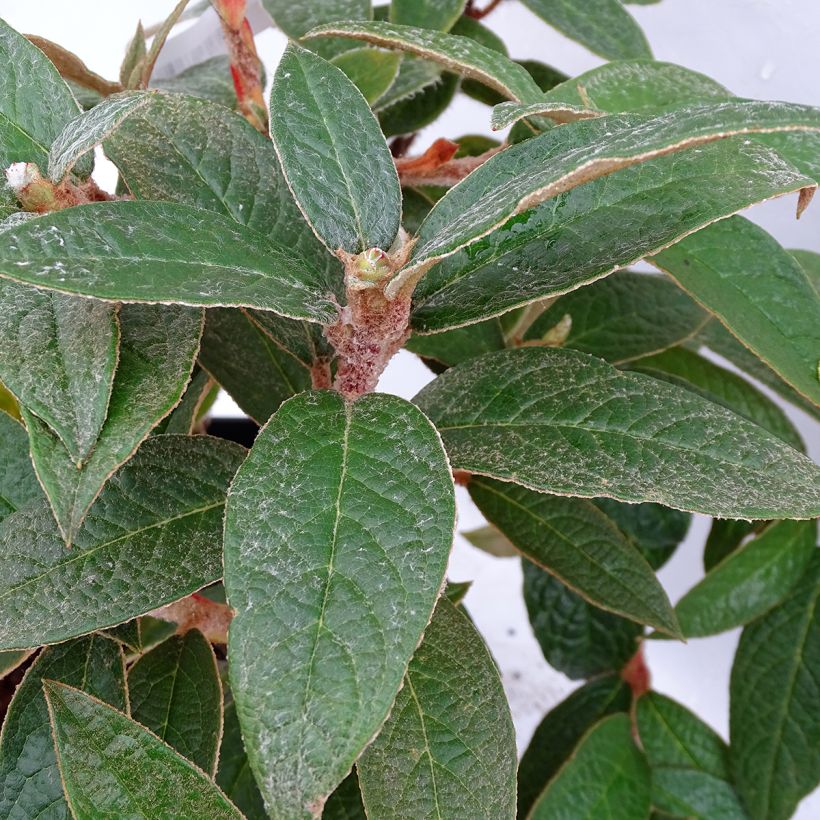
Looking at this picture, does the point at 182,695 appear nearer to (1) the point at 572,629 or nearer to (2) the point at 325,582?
(2) the point at 325,582

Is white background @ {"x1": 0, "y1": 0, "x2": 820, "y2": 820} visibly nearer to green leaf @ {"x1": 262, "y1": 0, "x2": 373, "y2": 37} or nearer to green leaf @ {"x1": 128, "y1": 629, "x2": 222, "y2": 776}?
green leaf @ {"x1": 262, "y1": 0, "x2": 373, "y2": 37}

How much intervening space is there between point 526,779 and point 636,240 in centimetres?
65

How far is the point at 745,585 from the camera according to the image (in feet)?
2.72

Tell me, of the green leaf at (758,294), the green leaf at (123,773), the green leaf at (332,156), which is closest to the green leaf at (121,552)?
the green leaf at (123,773)

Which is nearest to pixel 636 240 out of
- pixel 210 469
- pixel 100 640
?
pixel 210 469

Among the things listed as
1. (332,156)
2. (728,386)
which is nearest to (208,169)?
(332,156)

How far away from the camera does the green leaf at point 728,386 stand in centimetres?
82

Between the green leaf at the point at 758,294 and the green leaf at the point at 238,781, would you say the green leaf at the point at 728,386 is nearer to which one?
the green leaf at the point at 758,294

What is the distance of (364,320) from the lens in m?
0.45

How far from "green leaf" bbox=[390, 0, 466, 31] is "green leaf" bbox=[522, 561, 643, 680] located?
1.60 ft

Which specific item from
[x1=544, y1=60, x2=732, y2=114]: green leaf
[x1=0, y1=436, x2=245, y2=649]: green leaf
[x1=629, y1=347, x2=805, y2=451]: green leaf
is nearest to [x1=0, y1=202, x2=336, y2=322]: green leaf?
[x1=0, y1=436, x2=245, y2=649]: green leaf

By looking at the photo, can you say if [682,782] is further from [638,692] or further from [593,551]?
[593,551]

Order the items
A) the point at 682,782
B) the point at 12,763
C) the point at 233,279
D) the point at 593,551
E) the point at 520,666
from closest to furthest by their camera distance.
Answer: the point at 233,279
the point at 12,763
the point at 593,551
the point at 682,782
the point at 520,666

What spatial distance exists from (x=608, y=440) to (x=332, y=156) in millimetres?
196
